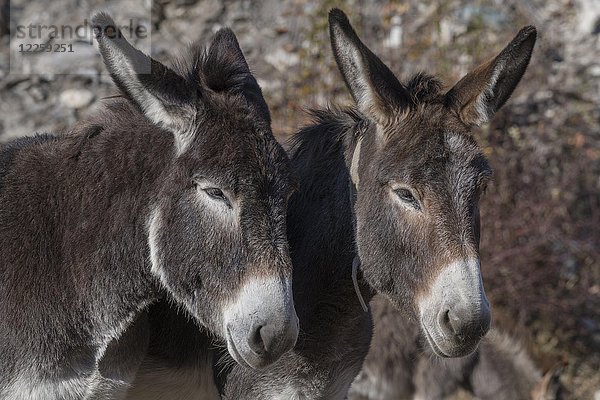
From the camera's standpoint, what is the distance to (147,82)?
3.50m

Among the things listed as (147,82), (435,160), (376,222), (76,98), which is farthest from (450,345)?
(76,98)

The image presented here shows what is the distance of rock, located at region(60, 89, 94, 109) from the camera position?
8703mm

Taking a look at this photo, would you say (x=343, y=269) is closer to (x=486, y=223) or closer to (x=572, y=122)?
(x=486, y=223)

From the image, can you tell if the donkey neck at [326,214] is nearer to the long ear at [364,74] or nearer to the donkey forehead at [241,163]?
the long ear at [364,74]

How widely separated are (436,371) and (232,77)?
138 inches

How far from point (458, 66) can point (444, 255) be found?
494 cm

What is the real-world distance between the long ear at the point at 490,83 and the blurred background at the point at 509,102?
303 centimetres

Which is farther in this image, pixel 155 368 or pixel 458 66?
pixel 458 66

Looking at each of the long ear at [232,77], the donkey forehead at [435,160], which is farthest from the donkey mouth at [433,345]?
the long ear at [232,77]

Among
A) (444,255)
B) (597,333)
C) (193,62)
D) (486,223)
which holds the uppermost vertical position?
(193,62)

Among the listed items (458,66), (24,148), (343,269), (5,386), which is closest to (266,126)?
(343,269)

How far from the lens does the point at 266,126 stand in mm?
3648

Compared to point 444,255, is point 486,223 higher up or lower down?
lower down

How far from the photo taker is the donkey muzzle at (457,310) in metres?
3.48
